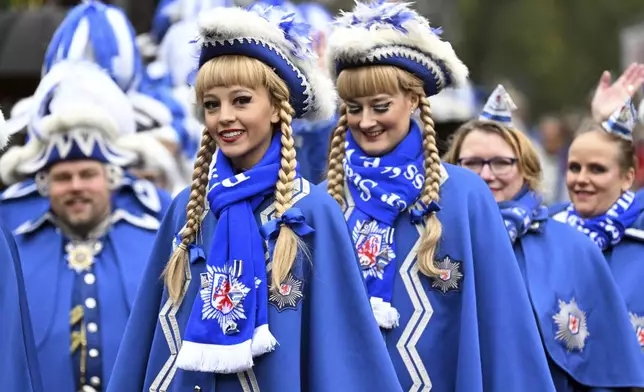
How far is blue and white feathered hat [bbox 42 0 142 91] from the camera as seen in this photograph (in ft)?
33.8

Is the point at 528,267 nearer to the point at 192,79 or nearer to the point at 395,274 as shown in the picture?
the point at 395,274

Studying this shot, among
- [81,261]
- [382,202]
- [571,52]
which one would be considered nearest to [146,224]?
[81,261]

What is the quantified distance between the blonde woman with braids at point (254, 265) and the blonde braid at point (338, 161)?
75cm

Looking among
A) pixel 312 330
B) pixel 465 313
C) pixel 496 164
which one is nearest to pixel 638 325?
pixel 496 164

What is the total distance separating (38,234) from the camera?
28.9 feet

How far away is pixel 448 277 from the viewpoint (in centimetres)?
714

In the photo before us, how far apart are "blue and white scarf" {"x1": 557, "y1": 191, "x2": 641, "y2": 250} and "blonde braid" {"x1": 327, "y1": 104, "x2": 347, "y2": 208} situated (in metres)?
1.77

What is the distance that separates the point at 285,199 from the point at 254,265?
285 mm

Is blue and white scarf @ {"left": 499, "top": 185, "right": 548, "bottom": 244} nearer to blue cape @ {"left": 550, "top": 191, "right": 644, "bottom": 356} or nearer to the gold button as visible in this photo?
blue cape @ {"left": 550, "top": 191, "right": 644, "bottom": 356}

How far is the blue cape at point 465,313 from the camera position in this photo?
23.2 ft

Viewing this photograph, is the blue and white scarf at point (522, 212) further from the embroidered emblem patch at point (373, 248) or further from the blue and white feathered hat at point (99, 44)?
the blue and white feathered hat at point (99, 44)

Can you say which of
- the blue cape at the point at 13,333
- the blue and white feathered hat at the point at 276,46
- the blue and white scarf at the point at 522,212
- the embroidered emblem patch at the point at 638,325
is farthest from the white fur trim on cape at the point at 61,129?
the embroidered emblem patch at the point at 638,325

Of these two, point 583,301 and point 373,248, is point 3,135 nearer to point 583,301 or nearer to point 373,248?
point 373,248

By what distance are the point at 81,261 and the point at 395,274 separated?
219 cm
